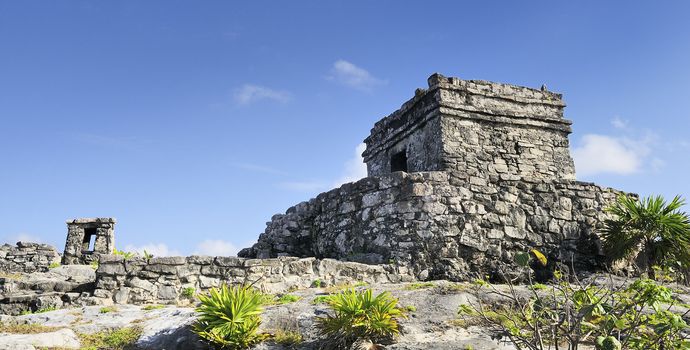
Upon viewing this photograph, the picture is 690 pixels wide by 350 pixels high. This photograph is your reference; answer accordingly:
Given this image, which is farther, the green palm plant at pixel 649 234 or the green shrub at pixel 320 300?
the green palm plant at pixel 649 234

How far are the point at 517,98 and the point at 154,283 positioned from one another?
9991mm

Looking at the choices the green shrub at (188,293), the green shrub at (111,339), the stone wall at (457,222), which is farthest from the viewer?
the stone wall at (457,222)

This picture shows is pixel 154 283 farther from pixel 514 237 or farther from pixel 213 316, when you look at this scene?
pixel 514 237

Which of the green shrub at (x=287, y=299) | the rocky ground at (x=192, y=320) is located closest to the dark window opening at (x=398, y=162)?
the rocky ground at (x=192, y=320)

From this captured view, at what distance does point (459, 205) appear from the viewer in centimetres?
1010

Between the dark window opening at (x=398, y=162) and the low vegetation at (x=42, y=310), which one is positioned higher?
the dark window opening at (x=398, y=162)

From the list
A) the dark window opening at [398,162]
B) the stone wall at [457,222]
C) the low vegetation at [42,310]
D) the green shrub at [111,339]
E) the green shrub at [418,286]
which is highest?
the dark window opening at [398,162]

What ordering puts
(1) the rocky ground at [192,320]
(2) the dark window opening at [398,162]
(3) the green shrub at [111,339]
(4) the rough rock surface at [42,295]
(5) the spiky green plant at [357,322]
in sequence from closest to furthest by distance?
(5) the spiky green plant at [357,322]
(1) the rocky ground at [192,320]
(3) the green shrub at [111,339]
(4) the rough rock surface at [42,295]
(2) the dark window opening at [398,162]

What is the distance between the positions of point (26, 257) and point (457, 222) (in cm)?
1423

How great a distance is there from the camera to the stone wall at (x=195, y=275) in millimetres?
8359

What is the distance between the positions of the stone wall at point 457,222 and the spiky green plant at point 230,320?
12.4 feet

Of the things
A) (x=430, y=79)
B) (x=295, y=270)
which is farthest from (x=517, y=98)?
(x=295, y=270)

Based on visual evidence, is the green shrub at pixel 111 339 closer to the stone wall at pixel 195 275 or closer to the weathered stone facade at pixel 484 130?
the stone wall at pixel 195 275

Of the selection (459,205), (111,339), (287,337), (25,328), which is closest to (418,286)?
(459,205)
